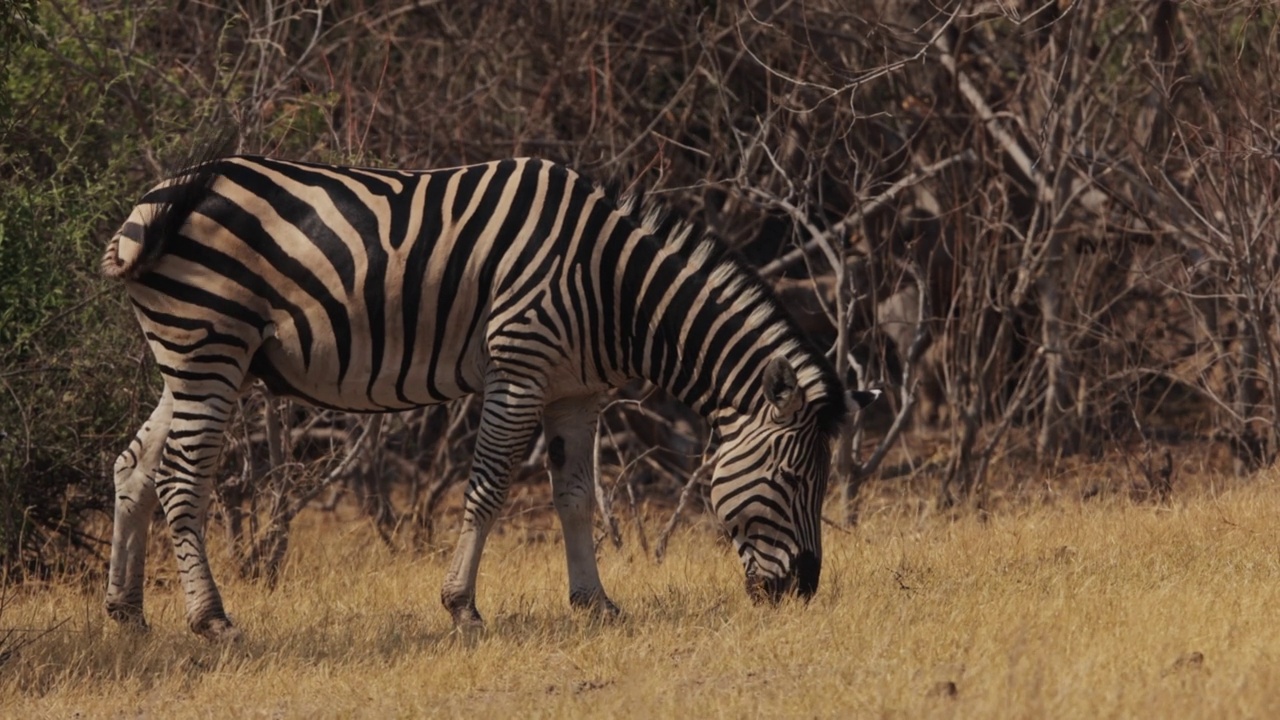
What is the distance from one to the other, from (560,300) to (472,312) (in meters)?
0.42

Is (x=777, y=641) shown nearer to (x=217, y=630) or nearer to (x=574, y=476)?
(x=574, y=476)

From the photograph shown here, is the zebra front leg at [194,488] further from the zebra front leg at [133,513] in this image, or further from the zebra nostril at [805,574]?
the zebra nostril at [805,574]

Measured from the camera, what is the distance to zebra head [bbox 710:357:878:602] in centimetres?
718

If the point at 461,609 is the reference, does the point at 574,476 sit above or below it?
above

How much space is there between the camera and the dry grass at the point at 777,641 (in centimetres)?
530

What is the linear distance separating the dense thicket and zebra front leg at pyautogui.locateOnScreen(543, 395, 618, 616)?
2111 millimetres

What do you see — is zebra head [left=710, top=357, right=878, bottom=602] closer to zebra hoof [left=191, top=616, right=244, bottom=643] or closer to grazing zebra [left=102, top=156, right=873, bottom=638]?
grazing zebra [left=102, top=156, right=873, bottom=638]

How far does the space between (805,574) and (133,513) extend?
126 inches

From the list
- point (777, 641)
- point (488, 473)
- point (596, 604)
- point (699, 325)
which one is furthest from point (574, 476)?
point (777, 641)

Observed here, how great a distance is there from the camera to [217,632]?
7.25 metres

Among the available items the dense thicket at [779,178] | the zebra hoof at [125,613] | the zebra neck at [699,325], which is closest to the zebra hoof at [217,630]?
the zebra hoof at [125,613]

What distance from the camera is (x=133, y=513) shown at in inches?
301

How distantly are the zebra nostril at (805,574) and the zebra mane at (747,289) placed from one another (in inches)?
22.2

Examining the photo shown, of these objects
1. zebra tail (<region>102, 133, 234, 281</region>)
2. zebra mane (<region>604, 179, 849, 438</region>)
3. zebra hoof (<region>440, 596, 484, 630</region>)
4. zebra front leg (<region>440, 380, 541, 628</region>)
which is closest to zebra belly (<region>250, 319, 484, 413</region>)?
zebra front leg (<region>440, 380, 541, 628</region>)
